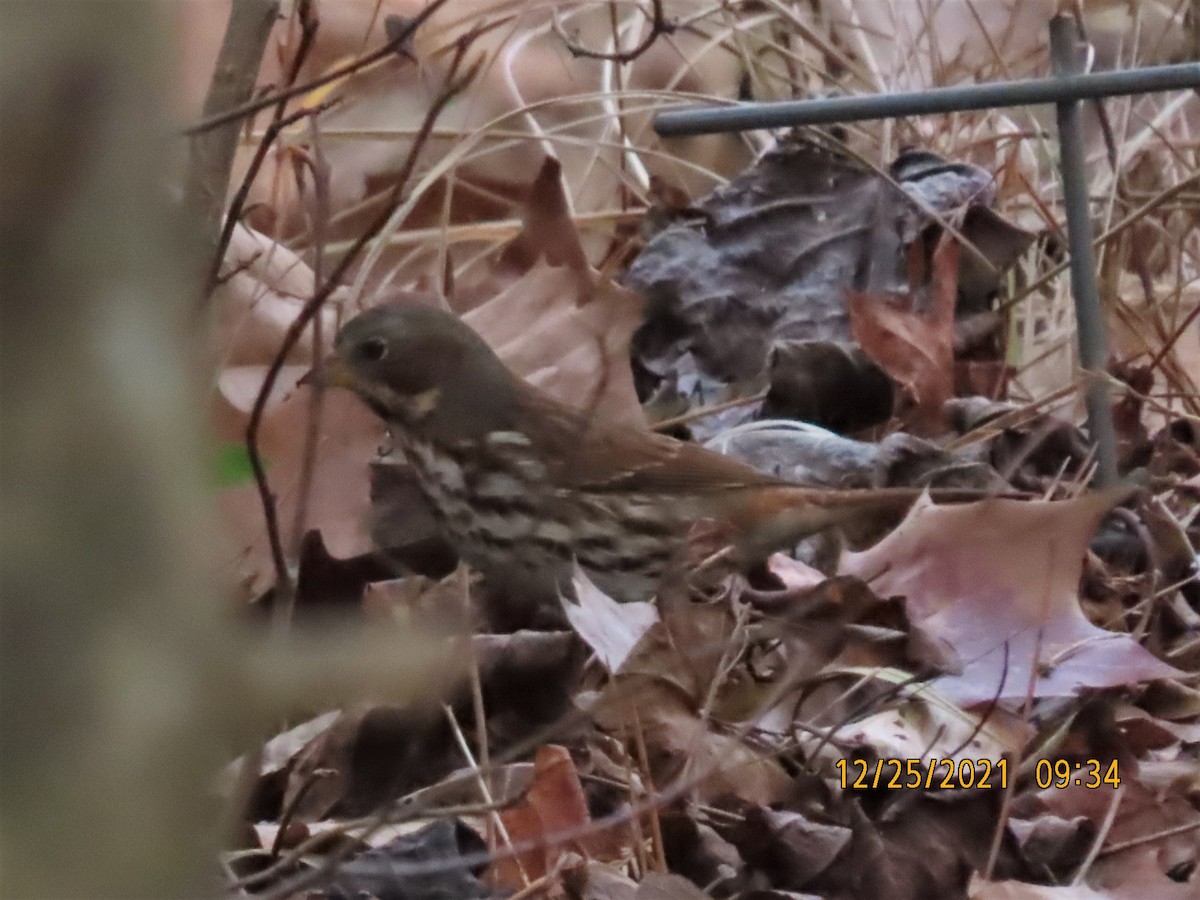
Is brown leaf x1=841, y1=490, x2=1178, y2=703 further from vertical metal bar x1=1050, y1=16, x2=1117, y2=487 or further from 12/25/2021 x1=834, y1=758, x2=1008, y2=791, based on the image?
vertical metal bar x1=1050, y1=16, x2=1117, y2=487

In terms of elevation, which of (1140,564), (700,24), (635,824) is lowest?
(1140,564)

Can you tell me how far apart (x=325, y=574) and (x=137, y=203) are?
4.65ft

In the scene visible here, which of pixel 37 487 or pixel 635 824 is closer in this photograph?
pixel 37 487

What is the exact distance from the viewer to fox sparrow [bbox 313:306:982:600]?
2096 mm

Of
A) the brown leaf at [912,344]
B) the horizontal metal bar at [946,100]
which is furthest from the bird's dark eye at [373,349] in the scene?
the brown leaf at [912,344]

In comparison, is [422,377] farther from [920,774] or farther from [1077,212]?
[920,774]

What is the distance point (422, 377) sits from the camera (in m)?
2.21

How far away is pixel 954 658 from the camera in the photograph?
166 cm

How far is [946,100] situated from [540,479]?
2.47 feet

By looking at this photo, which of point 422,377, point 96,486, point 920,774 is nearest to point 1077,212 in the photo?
point 920,774

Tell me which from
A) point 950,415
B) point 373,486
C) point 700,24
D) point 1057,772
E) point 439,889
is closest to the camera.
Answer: point 439,889

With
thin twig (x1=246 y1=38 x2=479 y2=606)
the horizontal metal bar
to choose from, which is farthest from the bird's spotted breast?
thin twig (x1=246 y1=38 x2=479 y2=606)

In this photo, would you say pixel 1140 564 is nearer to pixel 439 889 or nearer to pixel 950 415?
pixel 950 415

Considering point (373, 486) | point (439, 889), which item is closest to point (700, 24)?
point (373, 486)
